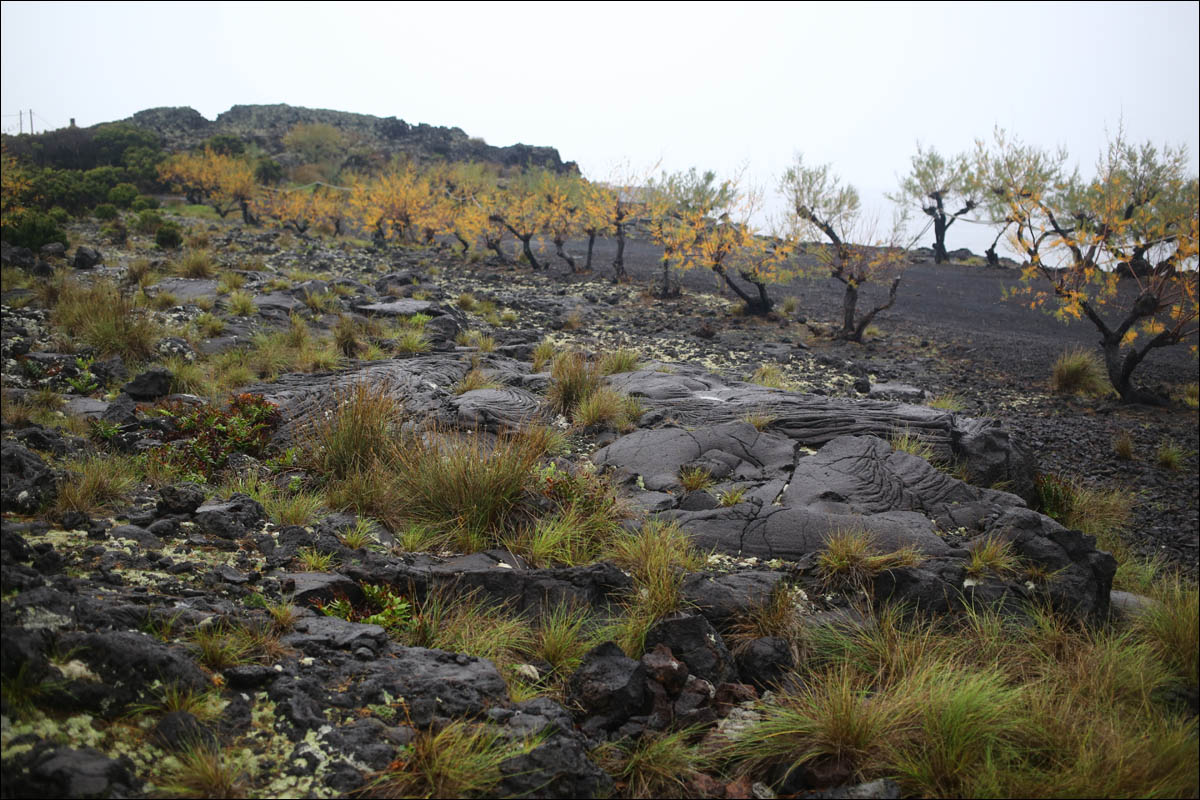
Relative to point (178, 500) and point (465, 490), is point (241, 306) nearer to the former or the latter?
point (178, 500)

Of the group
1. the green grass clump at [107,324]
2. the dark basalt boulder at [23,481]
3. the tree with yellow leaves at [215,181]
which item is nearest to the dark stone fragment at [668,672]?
the dark basalt boulder at [23,481]

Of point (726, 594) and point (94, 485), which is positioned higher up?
point (94, 485)

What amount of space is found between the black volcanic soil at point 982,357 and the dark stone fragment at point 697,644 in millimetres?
5532

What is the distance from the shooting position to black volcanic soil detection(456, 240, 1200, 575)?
884 cm

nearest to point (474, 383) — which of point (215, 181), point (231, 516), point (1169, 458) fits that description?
point (231, 516)

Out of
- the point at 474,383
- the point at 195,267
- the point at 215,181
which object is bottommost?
the point at 474,383

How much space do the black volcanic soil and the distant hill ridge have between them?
4349 centimetres

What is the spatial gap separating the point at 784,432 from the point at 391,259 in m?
19.1

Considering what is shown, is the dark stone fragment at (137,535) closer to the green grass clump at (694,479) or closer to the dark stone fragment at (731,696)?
the dark stone fragment at (731,696)

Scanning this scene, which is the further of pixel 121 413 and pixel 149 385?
pixel 149 385

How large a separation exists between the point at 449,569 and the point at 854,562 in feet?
8.52

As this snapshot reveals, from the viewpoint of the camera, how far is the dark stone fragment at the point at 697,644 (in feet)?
12.5

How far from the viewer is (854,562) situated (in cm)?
470

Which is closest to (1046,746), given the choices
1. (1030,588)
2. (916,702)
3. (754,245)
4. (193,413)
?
(916,702)
